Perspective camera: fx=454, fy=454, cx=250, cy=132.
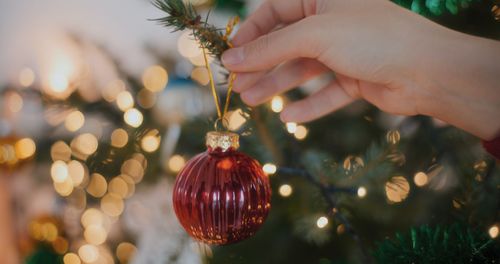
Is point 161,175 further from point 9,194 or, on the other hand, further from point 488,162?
point 9,194

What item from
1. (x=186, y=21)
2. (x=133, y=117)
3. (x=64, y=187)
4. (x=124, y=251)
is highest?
(x=186, y=21)

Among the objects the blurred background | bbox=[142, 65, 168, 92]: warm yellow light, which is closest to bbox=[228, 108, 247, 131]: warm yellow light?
the blurred background

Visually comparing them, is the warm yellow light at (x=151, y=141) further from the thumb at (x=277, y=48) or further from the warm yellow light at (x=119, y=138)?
the thumb at (x=277, y=48)

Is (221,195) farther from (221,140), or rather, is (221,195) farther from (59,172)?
(59,172)

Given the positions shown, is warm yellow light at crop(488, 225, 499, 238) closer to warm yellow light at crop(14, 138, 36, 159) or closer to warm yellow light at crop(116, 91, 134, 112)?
warm yellow light at crop(116, 91, 134, 112)

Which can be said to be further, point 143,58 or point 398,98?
point 143,58

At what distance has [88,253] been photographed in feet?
3.34

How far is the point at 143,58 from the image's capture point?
4.73ft

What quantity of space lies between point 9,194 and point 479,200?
1351 mm

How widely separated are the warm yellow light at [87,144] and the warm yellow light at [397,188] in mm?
536

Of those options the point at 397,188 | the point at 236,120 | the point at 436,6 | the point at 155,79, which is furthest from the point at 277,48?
the point at 155,79

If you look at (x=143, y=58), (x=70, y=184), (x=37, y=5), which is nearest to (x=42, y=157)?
(x=70, y=184)

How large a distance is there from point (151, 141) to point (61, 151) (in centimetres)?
30

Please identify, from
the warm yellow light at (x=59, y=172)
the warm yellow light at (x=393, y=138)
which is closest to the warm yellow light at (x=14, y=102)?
the warm yellow light at (x=59, y=172)
